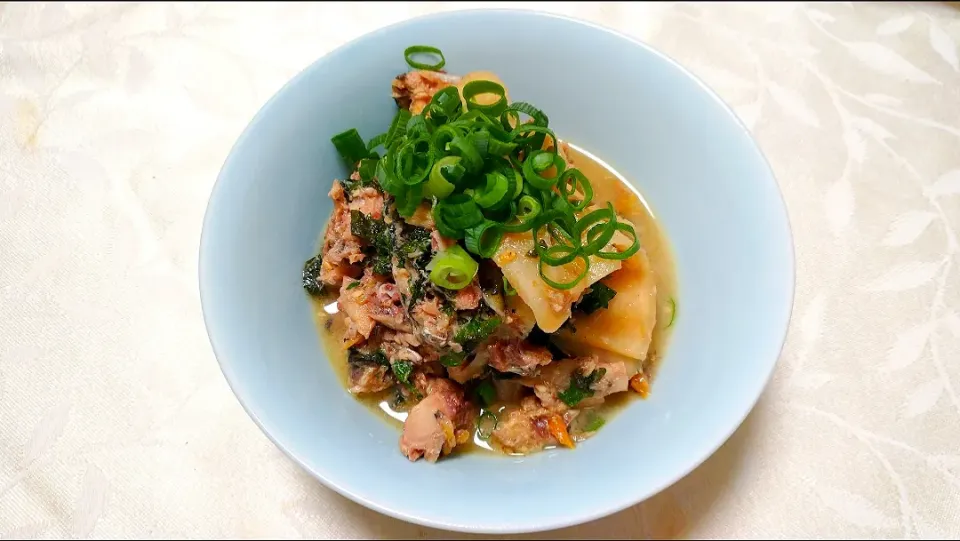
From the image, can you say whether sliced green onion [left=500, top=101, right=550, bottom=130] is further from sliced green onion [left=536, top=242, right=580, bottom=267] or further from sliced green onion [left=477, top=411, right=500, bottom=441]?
sliced green onion [left=477, top=411, right=500, bottom=441]

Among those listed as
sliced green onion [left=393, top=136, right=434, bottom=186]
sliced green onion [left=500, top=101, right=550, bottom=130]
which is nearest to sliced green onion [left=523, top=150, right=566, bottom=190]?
sliced green onion [left=500, top=101, right=550, bottom=130]

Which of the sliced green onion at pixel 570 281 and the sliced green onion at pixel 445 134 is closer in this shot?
the sliced green onion at pixel 570 281

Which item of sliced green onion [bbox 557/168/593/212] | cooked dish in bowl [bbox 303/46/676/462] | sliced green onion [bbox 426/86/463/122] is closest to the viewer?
cooked dish in bowl [bbox 303/46/676/462]

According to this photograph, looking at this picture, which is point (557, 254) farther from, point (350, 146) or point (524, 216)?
point (350, 146)

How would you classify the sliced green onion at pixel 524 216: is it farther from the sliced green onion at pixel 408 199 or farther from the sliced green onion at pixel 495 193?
the sliced green onion at pixel 408 199

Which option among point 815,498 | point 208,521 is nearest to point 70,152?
point 208,521

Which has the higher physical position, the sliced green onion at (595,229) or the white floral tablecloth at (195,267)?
the sliced green onion at (595,229)

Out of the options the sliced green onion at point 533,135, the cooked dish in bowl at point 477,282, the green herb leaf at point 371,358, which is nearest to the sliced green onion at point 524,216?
the cooked dish in bowl at point 477,282
